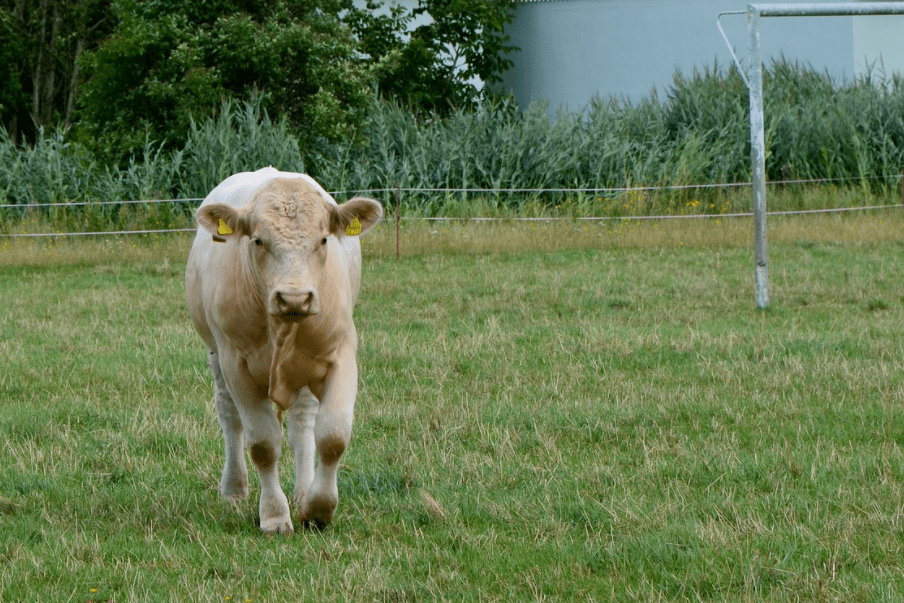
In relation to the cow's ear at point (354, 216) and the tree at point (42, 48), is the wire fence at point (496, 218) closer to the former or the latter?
the cow's ear at point (354, 216)

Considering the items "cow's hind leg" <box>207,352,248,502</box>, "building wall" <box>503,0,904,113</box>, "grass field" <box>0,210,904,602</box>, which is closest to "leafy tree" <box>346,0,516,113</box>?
"building wall" <box>503,0,904,113</box>

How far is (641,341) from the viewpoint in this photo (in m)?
9.09

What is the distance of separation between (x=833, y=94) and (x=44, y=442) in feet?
63.0

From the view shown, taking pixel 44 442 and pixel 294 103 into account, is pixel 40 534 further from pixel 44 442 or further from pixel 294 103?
pixel 294 103

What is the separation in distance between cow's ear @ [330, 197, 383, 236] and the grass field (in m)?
1.18

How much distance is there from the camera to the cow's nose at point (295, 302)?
427 centimetres

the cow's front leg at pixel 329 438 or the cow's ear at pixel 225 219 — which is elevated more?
the cow's ear at pixel 225 219

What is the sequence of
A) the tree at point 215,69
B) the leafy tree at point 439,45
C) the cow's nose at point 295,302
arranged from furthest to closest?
1. the leafy tree at point 439,45
2. the tree at point 215,69
3. the cow's nose at point 295,302

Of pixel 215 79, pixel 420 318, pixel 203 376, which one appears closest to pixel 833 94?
pixel 215 79

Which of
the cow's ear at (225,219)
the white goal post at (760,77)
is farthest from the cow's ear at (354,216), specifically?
the white goal post at (760,77)

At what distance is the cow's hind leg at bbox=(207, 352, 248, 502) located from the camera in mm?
5484

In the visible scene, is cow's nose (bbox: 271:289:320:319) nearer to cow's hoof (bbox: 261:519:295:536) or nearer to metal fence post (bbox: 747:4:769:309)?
cow's hoof (bbox: 261:519:295:536)

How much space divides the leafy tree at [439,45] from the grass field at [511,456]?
1391 cm

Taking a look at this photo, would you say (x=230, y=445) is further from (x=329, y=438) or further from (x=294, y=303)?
(x=294, y=303)
